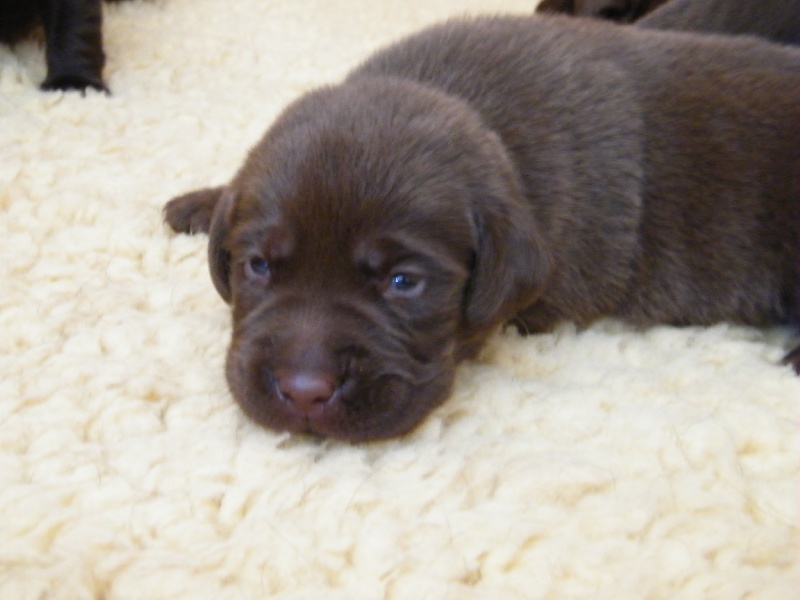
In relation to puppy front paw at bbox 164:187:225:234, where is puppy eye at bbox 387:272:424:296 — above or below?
above

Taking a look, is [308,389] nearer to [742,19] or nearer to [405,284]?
[405,284]

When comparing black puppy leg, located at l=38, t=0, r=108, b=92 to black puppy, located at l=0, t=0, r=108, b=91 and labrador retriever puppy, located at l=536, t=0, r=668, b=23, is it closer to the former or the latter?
black puppy, located at l=0, t=0, r=108, b=91

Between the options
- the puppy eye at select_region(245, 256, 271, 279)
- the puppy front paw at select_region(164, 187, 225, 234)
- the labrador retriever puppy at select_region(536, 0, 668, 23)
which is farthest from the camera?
the labrador retriever puppy at select_region(536, 0, 668, 23)

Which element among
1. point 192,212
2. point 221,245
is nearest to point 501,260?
point 221,245

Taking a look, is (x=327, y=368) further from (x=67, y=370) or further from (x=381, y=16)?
(x=381, y=16)

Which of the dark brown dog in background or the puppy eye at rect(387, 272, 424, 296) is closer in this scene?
the puppy eye at rect(387, 272, 424, 296)

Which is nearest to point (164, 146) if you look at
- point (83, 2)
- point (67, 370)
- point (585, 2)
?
point (83, 2)

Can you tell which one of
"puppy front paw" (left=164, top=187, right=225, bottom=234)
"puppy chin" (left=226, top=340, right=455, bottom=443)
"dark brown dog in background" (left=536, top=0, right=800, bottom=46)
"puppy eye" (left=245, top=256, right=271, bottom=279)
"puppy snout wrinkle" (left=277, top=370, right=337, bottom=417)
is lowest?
"puppy front paw" (left=164, top=187, right=225, bottom=234)


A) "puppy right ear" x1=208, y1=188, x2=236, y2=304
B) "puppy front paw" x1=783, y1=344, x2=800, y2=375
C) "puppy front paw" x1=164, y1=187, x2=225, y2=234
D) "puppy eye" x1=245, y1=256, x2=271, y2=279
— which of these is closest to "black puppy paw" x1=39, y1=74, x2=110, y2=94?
"puppy front paw" x1=164, y1=187, x2=225, y2=234
